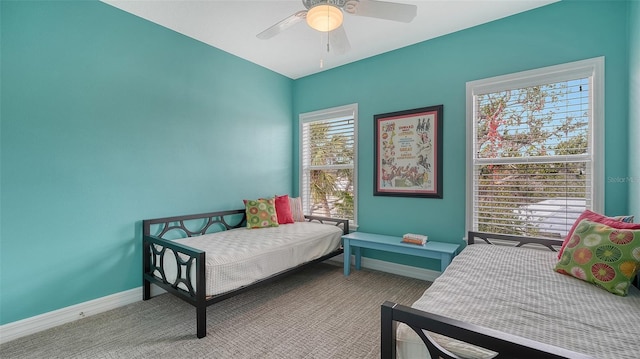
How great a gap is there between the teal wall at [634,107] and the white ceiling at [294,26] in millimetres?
655

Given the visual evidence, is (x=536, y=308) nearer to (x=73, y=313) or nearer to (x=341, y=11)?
(x=341, y=11)

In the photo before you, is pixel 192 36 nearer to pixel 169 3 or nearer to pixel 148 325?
pixel 169 3

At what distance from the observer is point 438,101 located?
9.86 feet

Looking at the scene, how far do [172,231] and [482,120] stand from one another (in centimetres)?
336

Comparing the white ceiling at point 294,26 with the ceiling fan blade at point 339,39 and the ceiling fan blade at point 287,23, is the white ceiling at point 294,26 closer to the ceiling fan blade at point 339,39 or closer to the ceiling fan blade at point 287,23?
the ceiling fan blade at point 339,39

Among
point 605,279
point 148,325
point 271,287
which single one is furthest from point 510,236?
point 148,325

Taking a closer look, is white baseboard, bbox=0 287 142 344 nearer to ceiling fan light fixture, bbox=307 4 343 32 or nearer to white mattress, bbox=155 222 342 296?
white mattress, bbox=155 222 342 296

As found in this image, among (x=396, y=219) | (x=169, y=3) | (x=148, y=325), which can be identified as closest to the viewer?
(x=148, y=325)

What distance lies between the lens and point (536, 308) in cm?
125

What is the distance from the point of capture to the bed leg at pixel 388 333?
1065 mm

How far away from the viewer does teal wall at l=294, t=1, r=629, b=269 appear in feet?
7.18

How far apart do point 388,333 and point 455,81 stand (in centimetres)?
272

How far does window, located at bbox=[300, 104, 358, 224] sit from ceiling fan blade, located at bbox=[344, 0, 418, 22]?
1743 millimetres

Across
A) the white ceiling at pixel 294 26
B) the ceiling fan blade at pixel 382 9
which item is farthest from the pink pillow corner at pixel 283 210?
the ceiling fan blade at pixel 382 9
